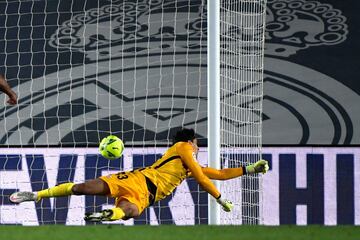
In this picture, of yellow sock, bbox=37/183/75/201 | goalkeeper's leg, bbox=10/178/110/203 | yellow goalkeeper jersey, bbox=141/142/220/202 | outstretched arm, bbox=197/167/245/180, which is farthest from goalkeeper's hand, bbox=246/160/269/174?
yellow sock, bbox=37/183/75/201

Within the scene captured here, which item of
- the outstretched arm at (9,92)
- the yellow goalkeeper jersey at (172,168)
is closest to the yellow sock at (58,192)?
the yellow goalkeeper jersey at (172,168)

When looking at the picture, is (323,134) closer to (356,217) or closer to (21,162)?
(356,217)

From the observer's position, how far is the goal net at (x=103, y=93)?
12.3 meters

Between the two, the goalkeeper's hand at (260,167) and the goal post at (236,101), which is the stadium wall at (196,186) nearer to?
the goal post at (236,101)

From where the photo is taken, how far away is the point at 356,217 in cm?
1227

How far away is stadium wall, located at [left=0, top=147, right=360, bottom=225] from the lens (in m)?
12.2

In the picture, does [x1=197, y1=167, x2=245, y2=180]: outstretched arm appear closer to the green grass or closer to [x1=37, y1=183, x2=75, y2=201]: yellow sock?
Result: the green grass

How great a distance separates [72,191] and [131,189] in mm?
582

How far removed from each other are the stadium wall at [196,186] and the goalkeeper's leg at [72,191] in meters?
2.38

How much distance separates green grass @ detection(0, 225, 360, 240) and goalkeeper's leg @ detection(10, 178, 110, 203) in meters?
0.59

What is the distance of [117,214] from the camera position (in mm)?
9094

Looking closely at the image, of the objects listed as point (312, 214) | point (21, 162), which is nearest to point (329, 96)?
point (312, 214)

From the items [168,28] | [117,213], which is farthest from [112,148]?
[168,28]

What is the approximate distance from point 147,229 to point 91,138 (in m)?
4.05
